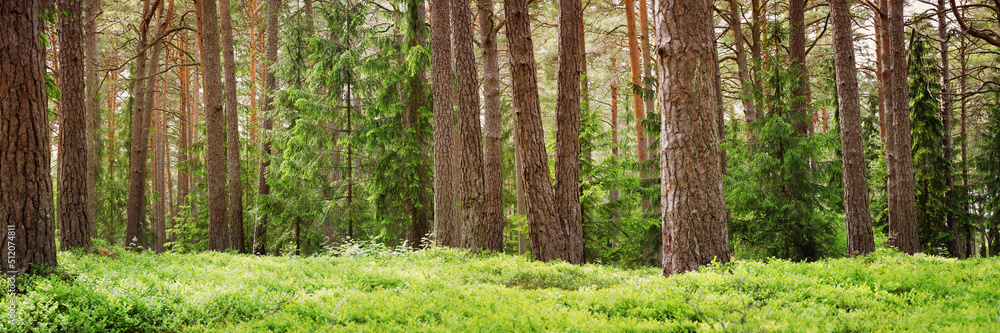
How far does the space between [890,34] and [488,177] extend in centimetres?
1058

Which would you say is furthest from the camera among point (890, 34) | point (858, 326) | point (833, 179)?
point (833, 179)

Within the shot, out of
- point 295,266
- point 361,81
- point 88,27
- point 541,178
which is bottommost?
point 295,266

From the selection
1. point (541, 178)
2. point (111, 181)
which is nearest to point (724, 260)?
point (541, 178)

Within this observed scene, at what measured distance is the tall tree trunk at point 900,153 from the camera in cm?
1241

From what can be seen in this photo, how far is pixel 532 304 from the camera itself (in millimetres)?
4801

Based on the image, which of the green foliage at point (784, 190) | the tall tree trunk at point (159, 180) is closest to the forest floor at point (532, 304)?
the green foliage at point (784, 190)

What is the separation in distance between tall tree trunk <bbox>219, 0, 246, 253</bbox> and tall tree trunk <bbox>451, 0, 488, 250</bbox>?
295 inches

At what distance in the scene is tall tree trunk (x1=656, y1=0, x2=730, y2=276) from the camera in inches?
221

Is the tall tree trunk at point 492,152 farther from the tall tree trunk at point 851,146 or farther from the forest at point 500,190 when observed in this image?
the tall tree trunk at point 851,146

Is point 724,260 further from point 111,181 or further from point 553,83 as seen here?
point 111,181

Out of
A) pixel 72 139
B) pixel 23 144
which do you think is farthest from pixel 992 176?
pixel 72 139

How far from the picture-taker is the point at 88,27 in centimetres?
1346

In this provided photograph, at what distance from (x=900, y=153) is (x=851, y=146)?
3.74 meters

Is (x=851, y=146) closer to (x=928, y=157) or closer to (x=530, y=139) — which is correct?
(x=530, y=139)
